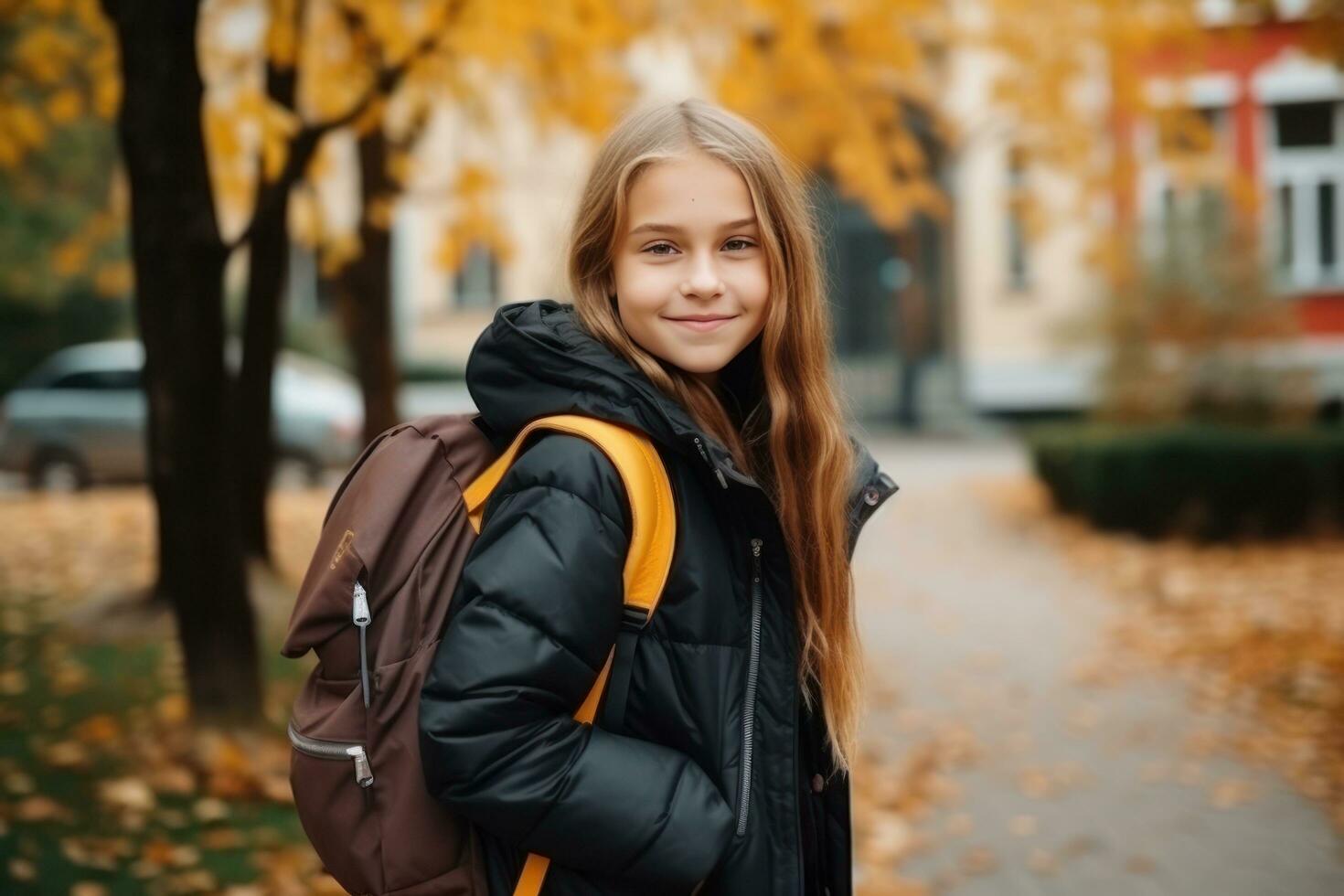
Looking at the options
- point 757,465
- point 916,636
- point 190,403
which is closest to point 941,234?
point 916,636

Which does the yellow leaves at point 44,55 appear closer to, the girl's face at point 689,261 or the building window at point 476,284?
the girl's face at point 689,261

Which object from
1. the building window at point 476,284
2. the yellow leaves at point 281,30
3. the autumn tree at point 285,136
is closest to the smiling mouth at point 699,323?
the autumn tree at point 285,136

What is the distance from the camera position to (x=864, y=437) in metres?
2.41

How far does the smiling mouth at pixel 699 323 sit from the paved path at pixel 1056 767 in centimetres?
316

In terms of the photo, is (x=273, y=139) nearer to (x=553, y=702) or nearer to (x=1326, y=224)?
(x=553, y=702)

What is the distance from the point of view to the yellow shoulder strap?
1754 millimetres

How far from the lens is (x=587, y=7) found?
20.9 feet

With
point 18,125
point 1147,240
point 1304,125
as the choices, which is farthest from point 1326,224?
point 18,125

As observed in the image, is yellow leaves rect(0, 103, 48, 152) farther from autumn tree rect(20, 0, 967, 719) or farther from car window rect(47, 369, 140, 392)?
car window rect(47, 369, 140, 392)

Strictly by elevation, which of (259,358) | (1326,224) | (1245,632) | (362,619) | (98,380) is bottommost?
(1245,632)

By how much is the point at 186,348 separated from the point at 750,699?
3787 millimetres

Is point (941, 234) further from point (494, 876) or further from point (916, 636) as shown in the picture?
point (494, 876)

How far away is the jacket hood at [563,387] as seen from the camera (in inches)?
71.9

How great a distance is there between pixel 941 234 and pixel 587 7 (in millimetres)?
15948
